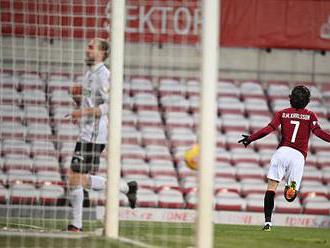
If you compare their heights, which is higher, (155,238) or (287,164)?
(287,164)

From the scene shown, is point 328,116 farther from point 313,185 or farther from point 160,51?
point 160,51

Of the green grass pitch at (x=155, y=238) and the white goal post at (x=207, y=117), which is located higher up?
the white goal post at (x=207, y=117)

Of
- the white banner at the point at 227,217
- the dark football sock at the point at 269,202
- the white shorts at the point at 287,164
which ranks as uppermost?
the white shorts at the point at 287,164

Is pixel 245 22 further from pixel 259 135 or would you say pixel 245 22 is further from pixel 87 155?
pixel 87 155

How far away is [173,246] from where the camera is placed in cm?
995

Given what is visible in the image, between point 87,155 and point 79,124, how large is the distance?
203 centimetres

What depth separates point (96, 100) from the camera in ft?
37.2

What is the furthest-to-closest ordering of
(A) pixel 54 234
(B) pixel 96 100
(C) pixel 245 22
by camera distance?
(C) pixel 245 22 → (B) pixel 96 100 → (A) pixel 54 234

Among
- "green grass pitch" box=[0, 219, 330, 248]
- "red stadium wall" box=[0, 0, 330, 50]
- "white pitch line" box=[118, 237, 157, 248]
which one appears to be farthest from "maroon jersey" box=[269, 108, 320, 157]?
"red stadium wall" box=[0, 0, 330, 50]

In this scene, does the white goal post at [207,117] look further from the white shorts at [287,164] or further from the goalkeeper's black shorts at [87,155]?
the white shorts at [287,164]

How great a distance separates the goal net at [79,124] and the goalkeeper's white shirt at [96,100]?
108 cm

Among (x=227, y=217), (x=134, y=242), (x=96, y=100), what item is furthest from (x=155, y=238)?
(x=227, y=217)

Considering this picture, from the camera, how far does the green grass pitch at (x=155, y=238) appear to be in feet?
32.3

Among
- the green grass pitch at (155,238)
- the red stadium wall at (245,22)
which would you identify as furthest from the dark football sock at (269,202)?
the red stadium wall at (245,22)
